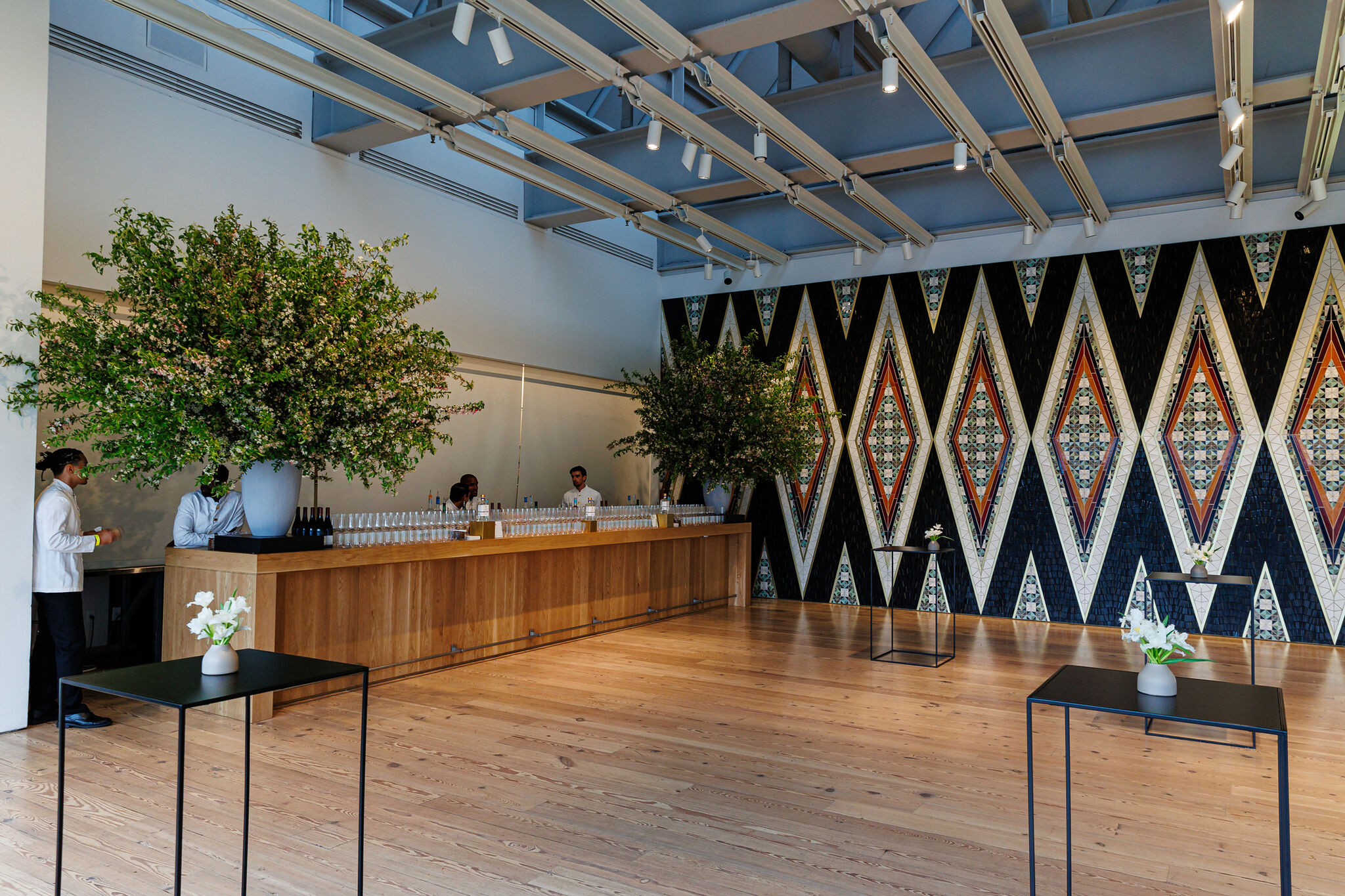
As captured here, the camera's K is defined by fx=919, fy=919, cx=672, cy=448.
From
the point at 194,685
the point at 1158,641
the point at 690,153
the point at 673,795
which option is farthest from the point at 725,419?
the point at 194,685

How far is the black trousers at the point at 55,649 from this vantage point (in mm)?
5164

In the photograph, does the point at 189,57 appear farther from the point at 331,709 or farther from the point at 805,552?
the point at 805,552

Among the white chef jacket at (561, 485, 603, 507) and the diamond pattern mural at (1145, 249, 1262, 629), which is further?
the white chef jacket at (561, 485, 603, 507)

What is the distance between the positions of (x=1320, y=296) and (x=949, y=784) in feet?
23.2

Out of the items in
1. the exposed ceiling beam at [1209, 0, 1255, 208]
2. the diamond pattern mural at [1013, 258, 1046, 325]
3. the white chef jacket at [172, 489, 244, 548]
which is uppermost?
the exposed ceiling beam at [1209, 0, 1255, 208]

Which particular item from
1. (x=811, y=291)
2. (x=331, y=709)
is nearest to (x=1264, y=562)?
(x=811, y=291)

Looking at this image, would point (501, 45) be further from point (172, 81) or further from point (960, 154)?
point (960, 154)

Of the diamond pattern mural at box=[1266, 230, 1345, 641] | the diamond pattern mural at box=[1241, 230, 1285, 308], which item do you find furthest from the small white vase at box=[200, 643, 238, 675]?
the diamond pattern mural at box=[1241, 230, 1285, 308]

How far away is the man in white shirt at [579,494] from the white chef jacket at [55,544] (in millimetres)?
5244

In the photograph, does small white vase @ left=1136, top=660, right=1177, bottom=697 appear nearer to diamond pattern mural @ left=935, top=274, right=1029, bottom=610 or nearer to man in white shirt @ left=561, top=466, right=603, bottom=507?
diamond pattern mural @ left=935, top=274, right=1029, bottom=610

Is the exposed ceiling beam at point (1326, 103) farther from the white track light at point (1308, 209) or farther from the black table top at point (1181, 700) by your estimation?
the black table top at point (1181, 700)

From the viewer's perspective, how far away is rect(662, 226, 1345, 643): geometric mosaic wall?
8.72 meters

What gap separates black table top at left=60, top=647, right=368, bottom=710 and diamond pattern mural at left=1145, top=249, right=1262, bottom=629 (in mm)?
8627

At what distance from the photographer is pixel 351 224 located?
810cm
